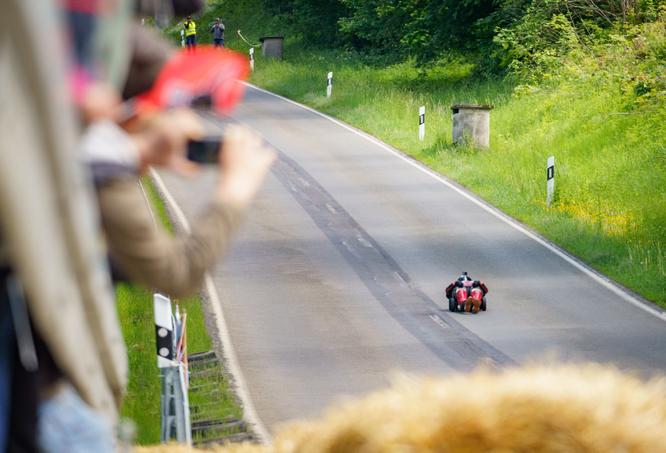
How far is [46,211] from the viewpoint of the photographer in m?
1.42

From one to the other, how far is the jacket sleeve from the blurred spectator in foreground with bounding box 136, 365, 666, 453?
0.97 ft

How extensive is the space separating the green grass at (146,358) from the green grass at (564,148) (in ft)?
24.6

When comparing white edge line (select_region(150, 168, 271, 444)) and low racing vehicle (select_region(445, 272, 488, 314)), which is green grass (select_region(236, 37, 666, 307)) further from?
white edge line (select_region(150, 168, 271, 444))

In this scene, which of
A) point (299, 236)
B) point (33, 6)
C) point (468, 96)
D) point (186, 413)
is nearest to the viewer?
point (33, 6)

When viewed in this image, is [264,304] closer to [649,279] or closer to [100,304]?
[649,279]

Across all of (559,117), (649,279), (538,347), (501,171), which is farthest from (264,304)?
(559,117)

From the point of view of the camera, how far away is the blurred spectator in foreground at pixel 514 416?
1.73 m

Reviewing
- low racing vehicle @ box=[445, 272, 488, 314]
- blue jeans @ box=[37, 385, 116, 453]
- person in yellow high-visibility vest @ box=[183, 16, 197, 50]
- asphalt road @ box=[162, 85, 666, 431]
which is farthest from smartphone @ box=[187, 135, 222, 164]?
low racing vehicle @ box=[445, 272, 488, 314]

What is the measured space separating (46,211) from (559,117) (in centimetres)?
3417

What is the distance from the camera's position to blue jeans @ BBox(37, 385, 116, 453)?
1901 mm

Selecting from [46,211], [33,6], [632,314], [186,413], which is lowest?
[632,314]

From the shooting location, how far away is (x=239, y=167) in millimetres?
1948

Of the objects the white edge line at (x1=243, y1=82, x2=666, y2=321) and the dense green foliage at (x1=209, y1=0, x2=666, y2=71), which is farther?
the dense green foliage at (x1=209, y1=0, x2=666, y2=71)

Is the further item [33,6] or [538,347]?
[538,347]
